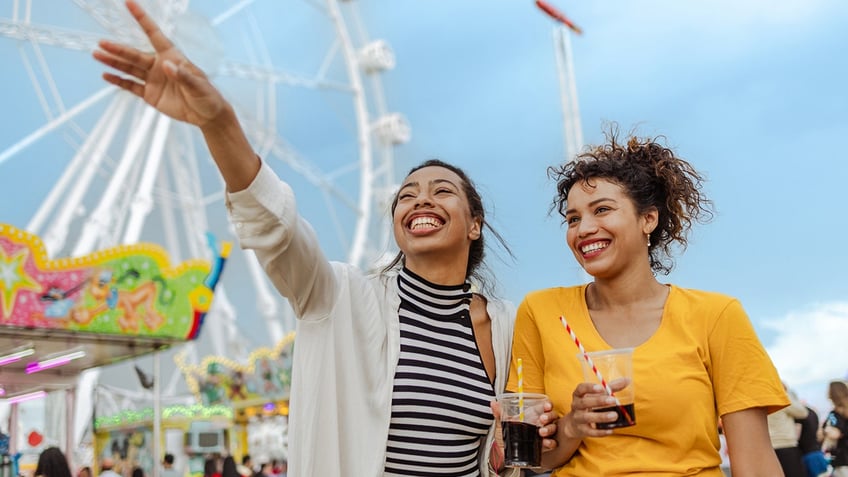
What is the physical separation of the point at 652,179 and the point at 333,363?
33.5 inches

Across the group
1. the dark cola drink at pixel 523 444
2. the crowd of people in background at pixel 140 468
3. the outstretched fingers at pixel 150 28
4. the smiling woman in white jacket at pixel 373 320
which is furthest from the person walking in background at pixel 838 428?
the outstretched fingers at pixel 150 28

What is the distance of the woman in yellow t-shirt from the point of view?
66.6 inches

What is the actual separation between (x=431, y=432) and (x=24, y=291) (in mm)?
5895

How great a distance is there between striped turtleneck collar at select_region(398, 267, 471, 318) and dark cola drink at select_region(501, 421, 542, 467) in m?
0.47

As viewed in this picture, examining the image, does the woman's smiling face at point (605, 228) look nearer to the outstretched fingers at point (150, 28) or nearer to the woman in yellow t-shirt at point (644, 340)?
the woman in yellow t-shirt at point (644, 340)

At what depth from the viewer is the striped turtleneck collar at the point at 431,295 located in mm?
2193

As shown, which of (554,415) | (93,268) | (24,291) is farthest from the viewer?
(93,268)

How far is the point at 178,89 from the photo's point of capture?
5.10 ft

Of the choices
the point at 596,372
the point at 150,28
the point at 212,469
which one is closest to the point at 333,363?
the point at 596,372

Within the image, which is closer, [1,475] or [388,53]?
[1,475]

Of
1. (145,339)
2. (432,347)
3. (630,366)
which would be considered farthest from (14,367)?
(630,366)

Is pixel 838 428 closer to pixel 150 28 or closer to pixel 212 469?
pixel 150 28

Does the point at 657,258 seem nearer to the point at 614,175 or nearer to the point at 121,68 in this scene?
the point at 614,175

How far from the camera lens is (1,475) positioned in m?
8.43
